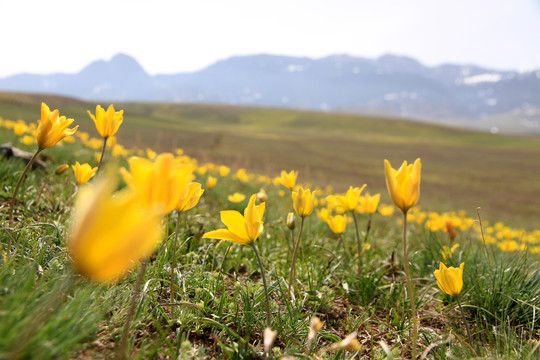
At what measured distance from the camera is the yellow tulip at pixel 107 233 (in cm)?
70

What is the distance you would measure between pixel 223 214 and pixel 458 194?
92.7ft

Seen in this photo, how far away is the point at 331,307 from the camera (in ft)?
7.50

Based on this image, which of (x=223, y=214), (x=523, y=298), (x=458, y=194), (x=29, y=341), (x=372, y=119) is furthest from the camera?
(x=372, y=119)

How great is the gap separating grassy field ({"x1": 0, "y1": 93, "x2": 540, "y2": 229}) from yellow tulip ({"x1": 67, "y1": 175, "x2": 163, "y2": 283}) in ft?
25.7

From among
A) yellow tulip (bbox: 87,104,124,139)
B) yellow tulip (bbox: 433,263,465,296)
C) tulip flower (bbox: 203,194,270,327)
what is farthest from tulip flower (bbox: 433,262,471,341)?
yellow tulip (bbox: 87,104,124,139)

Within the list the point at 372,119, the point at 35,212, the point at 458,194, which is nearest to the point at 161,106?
the point at 372,119

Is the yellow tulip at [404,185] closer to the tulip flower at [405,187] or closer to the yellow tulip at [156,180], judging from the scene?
the tulip flower at [405,187]

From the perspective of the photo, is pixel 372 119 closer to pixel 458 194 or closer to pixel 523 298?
pixel 458 194

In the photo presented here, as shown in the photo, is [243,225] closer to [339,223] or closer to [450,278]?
[450,278]

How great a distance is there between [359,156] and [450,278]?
4577 cm

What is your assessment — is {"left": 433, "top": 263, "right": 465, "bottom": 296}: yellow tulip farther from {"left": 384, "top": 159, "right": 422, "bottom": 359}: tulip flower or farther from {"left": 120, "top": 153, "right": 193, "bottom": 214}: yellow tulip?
{"left": 120, "top": 153, "right": 193, "bottom": 214}: yellow tulip

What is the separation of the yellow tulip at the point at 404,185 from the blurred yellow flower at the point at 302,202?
679 mm

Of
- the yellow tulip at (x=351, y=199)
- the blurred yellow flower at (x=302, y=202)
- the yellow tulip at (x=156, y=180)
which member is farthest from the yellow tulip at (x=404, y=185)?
the yellow tulip at (x=351, y=199)

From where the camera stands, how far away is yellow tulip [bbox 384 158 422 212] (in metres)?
1.35
